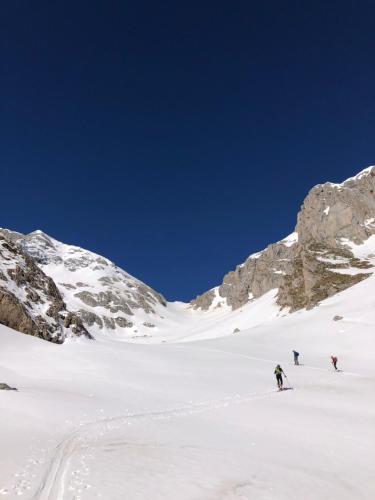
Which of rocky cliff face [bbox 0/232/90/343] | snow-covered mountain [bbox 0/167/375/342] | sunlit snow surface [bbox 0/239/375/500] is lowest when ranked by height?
sunlit snow surface [bbox 0/239/375/500]

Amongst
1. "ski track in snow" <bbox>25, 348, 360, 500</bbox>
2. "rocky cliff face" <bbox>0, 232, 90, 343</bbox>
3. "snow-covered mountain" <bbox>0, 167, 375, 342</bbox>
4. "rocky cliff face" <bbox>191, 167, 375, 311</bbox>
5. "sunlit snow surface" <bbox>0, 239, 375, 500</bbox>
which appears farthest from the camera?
"rocky cliff face" <bbox>191, 167, 375, 311</bbox>

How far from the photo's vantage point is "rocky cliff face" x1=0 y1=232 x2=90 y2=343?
110 feet

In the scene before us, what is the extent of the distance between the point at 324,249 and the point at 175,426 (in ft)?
359

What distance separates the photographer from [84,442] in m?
13.3

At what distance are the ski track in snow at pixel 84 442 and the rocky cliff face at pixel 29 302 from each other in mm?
17852

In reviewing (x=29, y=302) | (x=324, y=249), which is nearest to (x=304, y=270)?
(x=324, y=249)

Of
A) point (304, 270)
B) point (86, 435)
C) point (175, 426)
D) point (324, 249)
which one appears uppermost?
point (324, 249)

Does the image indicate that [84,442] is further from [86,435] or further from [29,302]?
[29,302]

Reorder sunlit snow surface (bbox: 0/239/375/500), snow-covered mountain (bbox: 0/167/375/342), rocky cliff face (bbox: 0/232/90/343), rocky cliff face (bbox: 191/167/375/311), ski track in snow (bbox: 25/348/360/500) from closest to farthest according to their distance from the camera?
ski track in snow (bbox: 25/348/360/500)
sunlit snow surface (bbox: 0/239/375/500)
rocky cliff face (bbox: 0/232/90/343)
snow-covered mountain (bbox: 0/167/375/342)
rocky cliff face (bbox: 191/167/375/311)

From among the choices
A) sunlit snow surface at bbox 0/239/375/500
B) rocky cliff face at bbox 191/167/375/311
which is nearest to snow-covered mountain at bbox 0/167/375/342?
rocky cliff face at bbox 191/167/375/311

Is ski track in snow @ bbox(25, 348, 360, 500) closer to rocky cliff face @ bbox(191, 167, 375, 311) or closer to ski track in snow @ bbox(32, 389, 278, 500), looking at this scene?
ski track in snow @ bbox(32, 389, 278, 500)

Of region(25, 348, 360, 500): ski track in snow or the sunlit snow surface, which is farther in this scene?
the sunlit snow surface

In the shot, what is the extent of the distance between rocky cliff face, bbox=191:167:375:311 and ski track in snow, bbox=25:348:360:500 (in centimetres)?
5757

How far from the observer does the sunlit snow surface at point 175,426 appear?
10047 millimetres
